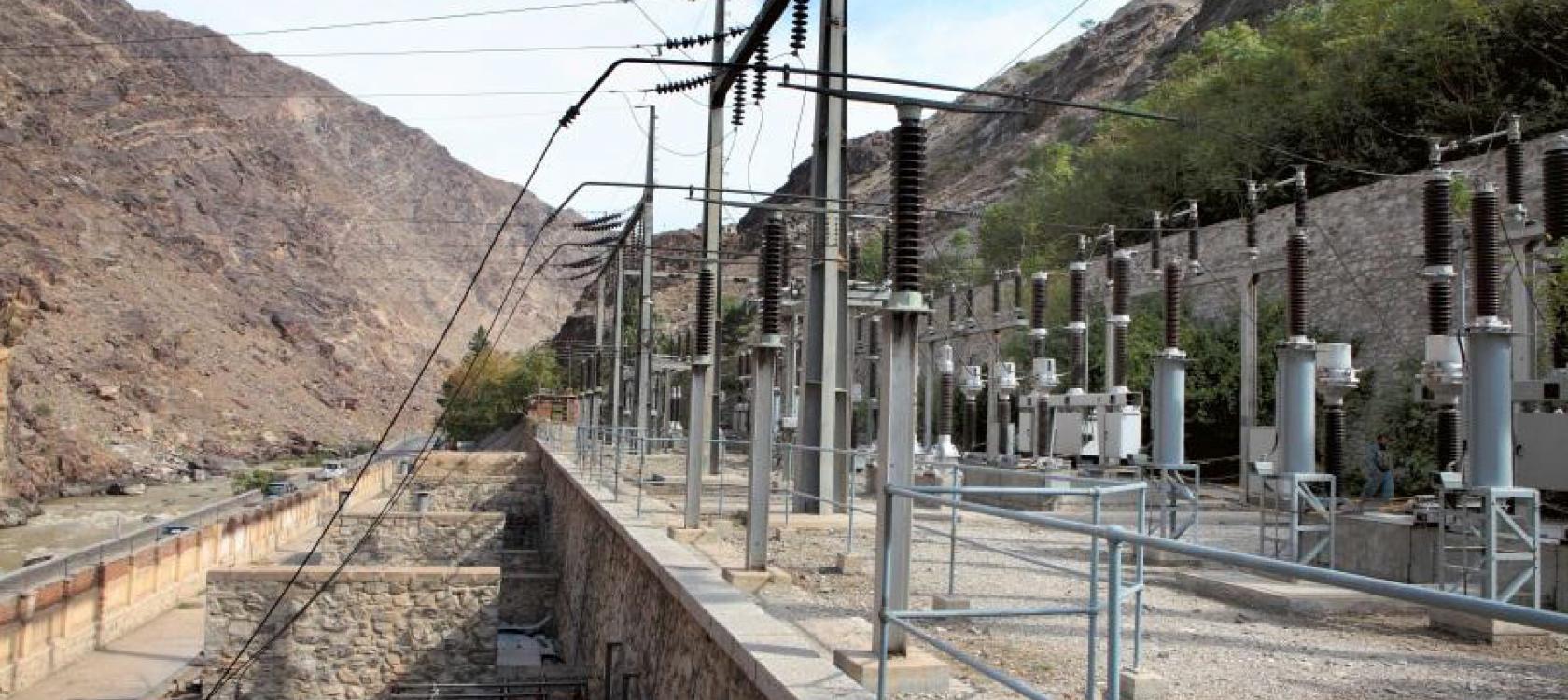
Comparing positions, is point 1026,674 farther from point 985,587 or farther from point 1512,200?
point 1512,200

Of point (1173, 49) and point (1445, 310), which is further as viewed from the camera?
point (1173, 49)

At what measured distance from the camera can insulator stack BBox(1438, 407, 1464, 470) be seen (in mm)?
11602

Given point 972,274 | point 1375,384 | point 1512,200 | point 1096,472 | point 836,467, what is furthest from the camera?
point 972,274

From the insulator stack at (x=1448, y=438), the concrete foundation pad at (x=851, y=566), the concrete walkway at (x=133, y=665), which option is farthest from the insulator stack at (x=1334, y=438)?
the concrete walkway at (x=133, y=665)

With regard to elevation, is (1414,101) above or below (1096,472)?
above

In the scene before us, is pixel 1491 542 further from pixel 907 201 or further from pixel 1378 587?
pixel 1378 587

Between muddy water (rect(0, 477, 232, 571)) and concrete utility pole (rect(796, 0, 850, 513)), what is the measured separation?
38.5 m

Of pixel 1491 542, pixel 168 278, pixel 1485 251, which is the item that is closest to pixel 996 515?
pixel 1491 542

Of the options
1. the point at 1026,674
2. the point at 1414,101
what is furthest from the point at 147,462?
the point at 1026,674

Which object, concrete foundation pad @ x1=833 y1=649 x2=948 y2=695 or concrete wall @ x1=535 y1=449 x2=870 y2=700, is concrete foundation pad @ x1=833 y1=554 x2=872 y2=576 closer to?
concrete wall @ x1=535 y1=449 x2=870 y2=700

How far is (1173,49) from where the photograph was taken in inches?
4513

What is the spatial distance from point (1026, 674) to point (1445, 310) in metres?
6.63

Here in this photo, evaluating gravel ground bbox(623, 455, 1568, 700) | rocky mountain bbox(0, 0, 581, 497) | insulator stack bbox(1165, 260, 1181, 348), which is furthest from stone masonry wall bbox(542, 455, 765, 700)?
rocky mountain bbox(0, 0, 581, 497)

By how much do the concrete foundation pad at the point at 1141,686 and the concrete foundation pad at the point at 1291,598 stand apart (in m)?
3.55
